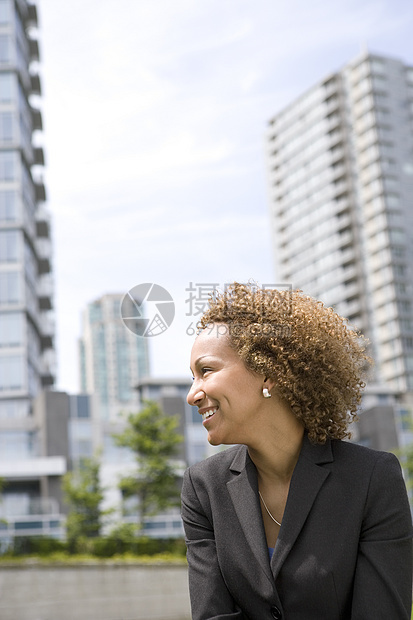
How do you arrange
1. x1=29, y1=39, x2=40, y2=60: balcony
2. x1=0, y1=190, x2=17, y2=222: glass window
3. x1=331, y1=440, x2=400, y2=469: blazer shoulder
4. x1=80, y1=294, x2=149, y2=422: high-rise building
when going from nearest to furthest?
x1=331, y1=440, x2=400, y2=469: blazer shoulder, x1=0, y1=190, x2=17, y2=222: glass window, x1=29, y1=39, x2=40, y2=60: balcony, x1=80, y1=294, x2=149, y2=422: high-rise building

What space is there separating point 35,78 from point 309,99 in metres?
34.2

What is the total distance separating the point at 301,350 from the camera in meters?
2.51

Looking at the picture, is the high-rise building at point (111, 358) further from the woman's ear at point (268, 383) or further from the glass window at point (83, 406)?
the woman's ear at point (268, 383)

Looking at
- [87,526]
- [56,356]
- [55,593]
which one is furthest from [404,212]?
[55,593]

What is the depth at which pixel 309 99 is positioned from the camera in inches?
3110

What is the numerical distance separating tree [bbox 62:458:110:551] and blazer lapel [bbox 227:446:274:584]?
23.8m

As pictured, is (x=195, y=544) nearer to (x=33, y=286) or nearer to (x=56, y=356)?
(x=33, y=286)

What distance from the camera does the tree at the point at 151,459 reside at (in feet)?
85.0

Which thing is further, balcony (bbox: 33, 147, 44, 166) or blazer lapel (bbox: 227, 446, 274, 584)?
balcony (bbox: 33, 147, 44, 166)

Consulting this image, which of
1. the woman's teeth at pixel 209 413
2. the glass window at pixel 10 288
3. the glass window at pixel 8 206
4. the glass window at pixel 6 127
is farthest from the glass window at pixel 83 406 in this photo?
the woman's teeth at pixel 209 413

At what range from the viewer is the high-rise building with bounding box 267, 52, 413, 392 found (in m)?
68.8

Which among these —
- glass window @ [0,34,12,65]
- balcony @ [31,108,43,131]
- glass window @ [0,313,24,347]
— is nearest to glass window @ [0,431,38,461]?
glass window @ [0,313,24,347]

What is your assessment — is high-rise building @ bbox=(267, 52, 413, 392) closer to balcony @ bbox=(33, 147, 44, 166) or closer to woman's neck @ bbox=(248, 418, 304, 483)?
balcony @ bbox=(33, 147, 44, 166)

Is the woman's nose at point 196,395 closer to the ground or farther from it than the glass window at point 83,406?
closer to the ground
